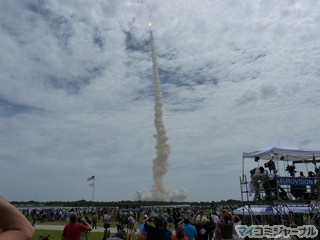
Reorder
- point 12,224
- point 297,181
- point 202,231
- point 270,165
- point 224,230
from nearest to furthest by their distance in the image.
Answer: point 12,224
point 224,230
point 202,231
point 297,181
point 270,165

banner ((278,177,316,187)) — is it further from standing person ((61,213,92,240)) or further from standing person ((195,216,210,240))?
standing person ((61,213,92,240))

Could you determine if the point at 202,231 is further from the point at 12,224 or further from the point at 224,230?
the point at 12,224

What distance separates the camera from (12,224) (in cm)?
157

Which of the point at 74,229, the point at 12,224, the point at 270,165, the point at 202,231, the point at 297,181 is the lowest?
the point at 202,231

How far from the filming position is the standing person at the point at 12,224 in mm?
1498

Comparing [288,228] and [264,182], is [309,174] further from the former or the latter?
[288,228]

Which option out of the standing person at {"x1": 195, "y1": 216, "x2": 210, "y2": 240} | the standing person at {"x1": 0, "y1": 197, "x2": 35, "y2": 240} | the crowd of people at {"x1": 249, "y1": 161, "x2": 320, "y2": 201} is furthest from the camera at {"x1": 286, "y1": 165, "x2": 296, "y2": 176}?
the standing person at {"x1": 0, "y1": 197, "x2": 35, "y2": 240}

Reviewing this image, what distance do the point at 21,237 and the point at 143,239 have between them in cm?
660

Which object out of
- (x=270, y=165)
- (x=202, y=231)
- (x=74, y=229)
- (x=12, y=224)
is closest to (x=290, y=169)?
(x=270, y=165)

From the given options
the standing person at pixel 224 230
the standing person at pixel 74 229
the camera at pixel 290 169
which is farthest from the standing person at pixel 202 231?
→ the camera at pixel 290 169

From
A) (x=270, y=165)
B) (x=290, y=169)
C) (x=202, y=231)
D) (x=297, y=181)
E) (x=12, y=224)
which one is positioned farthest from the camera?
(x=290, y=169)

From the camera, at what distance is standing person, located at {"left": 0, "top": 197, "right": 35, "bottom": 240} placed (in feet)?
4.91

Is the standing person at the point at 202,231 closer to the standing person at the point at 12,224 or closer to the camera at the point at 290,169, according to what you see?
the camera at the point at 290,169

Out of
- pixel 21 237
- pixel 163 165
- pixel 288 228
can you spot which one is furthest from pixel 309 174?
pixel 163 165
